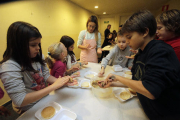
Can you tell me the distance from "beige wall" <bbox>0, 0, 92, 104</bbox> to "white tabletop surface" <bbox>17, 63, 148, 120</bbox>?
1.30 meters

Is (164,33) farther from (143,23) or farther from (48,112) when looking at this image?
(48,112)

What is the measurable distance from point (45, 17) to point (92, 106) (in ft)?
8.58

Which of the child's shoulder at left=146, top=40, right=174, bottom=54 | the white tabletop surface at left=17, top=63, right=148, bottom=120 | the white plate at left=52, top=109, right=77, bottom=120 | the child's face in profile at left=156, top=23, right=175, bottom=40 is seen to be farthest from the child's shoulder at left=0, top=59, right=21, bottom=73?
the child's face in profile at left=156, top=23, right=175, bottom=40

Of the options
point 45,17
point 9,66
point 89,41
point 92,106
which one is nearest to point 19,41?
point 9,66

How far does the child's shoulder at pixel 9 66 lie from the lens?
57cm

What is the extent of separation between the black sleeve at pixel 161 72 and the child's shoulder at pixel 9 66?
2.85ft

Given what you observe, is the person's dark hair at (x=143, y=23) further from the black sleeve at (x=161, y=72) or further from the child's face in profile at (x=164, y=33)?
the child's face in profile at (x=164, y=33)

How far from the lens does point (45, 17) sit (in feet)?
7.63

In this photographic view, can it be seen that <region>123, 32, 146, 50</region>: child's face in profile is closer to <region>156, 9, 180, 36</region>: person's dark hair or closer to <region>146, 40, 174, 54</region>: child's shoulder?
<region>146, 40, 174, 54</region>: child's shoulder

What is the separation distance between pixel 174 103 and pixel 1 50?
2401mm

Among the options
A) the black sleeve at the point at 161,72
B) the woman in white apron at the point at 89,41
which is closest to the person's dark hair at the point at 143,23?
the black sleeve at the point at 161,72

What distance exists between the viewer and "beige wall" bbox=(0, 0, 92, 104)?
1526 mm

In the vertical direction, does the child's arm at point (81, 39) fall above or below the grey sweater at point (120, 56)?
above

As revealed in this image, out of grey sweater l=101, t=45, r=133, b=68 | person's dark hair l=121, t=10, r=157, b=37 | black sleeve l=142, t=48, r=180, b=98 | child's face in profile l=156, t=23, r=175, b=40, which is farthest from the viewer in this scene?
grey sweater l=101, t=45, r=133, b=68
